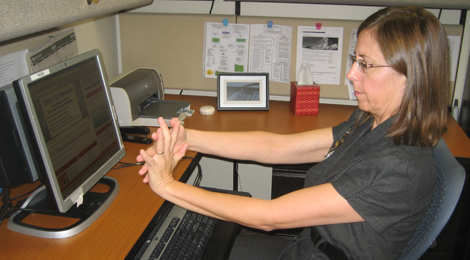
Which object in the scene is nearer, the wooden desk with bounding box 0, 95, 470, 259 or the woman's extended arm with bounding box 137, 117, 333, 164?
the wooden desk with bounding box 0, 95, 470, 259

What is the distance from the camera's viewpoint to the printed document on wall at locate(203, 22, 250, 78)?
6.53 ft

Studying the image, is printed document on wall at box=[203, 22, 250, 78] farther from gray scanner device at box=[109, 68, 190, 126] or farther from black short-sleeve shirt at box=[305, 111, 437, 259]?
black short-sleeve shirt at box=[305, 111, 437, 259]

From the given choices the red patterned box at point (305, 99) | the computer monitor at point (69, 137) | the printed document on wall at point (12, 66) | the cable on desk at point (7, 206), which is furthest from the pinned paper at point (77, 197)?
the red patterned box at point (305, 99)

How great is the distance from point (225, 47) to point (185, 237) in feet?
3.75

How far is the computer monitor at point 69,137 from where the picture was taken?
35.3 inches

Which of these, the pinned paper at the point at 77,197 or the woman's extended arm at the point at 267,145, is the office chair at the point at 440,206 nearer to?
the woman's extended arm at the point at 267,145

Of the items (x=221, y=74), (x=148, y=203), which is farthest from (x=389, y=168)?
(x=221, y=74)

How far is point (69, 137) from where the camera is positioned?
3.28 feet

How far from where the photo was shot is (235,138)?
1280mm

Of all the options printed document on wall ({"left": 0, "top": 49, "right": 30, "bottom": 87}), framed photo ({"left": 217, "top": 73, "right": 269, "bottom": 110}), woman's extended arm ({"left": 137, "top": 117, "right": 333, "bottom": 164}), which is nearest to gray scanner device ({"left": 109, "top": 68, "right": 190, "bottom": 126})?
framed photo ({"left": 217, "top": 73, "right": 269, "bottom": 110})

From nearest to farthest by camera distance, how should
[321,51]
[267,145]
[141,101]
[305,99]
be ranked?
[267,145] < [141,101] < [305,99] < [321,51]

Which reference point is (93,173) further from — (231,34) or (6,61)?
(231,34)

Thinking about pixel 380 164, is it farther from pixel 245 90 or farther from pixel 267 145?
pixel 245 90

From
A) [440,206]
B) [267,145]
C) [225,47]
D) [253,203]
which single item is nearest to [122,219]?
[253,203]
